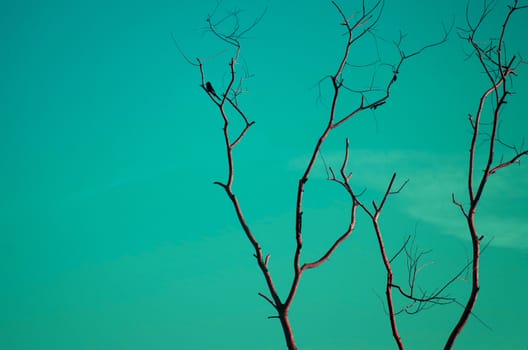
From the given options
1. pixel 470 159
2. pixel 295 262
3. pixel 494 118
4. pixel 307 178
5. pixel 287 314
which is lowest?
pixel 287 314

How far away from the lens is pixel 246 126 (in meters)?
5.82

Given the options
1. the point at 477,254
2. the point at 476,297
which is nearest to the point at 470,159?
Answer: the point at 477,254

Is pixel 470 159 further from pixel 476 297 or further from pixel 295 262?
pixel 295 262

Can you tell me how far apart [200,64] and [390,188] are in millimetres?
1928

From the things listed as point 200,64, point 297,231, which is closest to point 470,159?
point 297,231

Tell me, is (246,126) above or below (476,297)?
above

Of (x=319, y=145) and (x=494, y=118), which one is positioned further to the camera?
(x=494, y=118)

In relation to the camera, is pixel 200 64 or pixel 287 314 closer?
pixel 287 314

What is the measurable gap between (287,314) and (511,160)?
2.26m

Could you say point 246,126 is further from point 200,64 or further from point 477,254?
point 477,254

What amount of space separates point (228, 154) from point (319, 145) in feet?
2.46

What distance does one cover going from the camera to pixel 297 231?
207 inches

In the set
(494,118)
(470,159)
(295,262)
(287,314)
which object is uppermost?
(494,118)

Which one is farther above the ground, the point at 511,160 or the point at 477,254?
the point at 511,160
